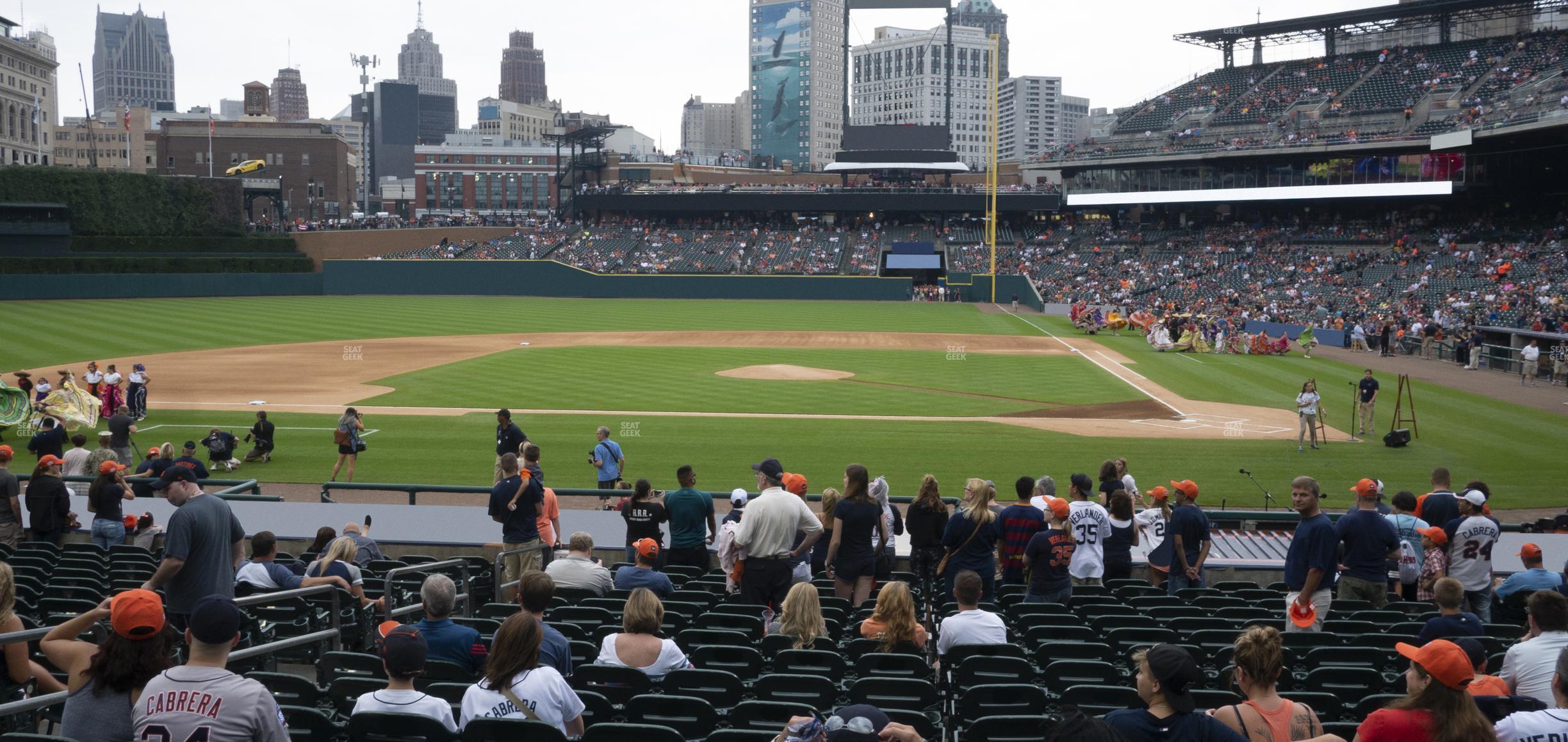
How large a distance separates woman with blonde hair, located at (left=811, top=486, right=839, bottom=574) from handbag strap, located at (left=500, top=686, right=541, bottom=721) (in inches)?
210

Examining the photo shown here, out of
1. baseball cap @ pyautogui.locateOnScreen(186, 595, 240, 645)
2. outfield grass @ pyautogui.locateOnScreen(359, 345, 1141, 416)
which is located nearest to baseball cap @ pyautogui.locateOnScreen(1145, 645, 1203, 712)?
baseball cap @ pyautogui.locateOnScreen(186, 595, 240, 645)

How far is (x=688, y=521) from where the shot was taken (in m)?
11.6

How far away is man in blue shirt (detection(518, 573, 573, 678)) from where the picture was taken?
6.50 metres

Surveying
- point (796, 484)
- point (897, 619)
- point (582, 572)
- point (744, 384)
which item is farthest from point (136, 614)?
point (744, 384)

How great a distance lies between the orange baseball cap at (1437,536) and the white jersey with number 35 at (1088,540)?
118 inches

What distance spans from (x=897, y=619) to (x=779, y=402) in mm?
22375

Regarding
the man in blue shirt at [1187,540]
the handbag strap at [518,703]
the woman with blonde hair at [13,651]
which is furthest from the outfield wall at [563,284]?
the handbag strap at [518,703]

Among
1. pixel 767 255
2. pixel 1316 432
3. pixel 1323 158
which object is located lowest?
pixel 1316 432

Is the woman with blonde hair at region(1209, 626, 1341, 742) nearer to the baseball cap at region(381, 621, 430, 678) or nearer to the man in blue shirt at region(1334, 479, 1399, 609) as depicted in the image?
the baseball cap at region(381, 621, 430, 678)

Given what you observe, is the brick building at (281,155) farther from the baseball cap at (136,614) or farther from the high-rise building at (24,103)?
the baseball cap at (136,614)

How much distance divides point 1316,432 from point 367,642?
2273cm

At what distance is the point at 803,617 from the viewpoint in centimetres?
741

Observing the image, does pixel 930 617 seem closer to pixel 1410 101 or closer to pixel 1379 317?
pixel 1379 317

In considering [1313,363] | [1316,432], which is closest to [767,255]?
[1313,363]
